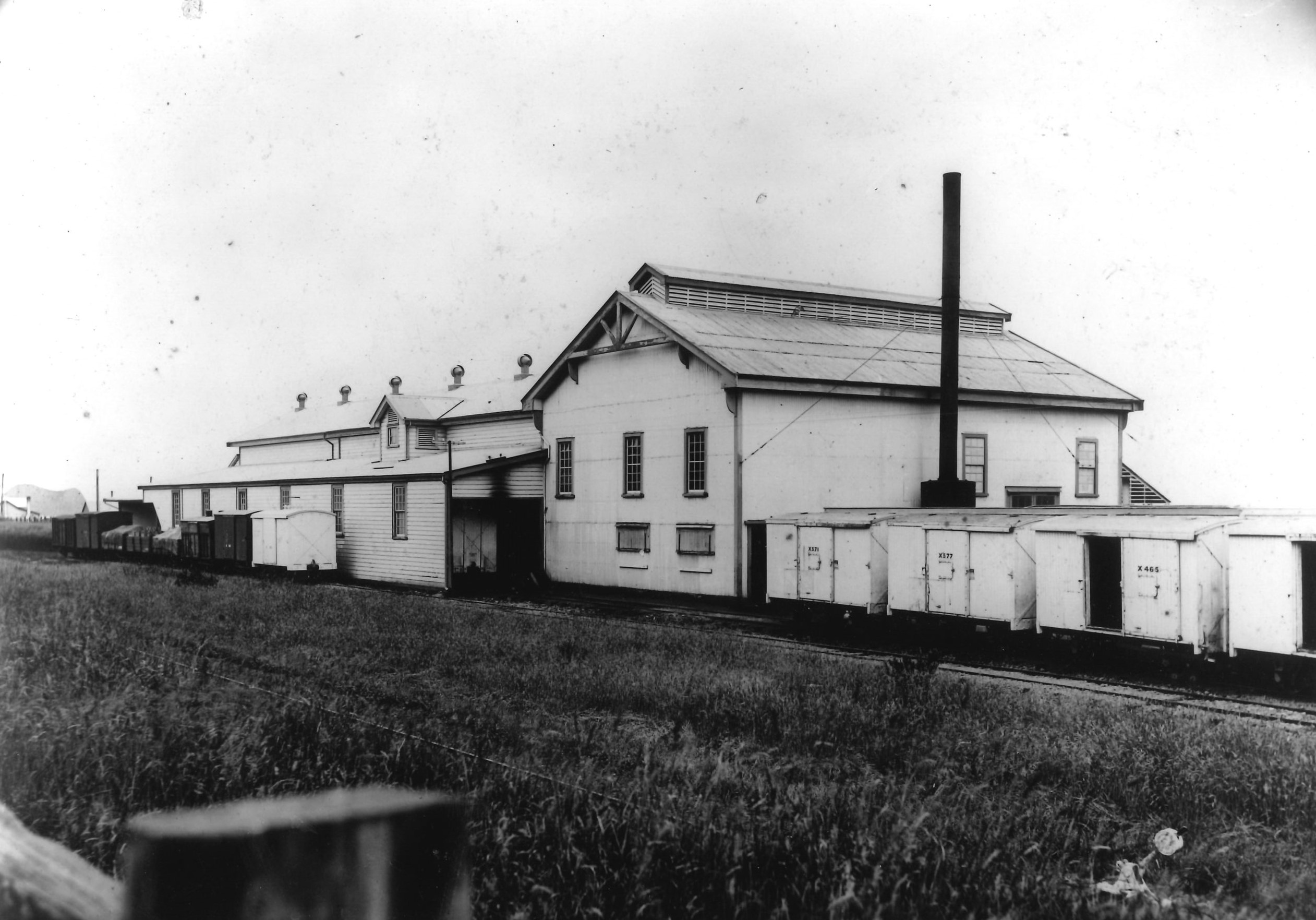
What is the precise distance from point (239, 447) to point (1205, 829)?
61002 millimetres

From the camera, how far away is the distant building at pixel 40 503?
99625mm

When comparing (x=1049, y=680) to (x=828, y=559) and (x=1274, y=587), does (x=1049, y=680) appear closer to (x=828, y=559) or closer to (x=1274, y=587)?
(x=1274, y=587)

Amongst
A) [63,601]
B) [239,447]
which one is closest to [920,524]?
[63,601]

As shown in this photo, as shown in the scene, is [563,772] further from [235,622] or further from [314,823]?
[235,622]

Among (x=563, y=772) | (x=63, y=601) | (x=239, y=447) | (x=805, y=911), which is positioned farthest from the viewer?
(x=239, y=447)

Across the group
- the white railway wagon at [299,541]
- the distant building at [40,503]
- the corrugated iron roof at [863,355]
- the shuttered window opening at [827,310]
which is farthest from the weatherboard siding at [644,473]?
the distant building at [40,503]

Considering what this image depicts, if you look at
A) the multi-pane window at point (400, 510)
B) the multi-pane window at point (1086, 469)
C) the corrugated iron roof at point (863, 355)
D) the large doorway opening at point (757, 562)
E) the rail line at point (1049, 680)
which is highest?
the corrugated iron roof at point (863, 355)

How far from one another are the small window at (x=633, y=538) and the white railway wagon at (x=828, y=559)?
18.2 ft

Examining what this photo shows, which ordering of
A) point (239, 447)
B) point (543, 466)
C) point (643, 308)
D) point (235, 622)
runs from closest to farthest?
point (235, 622) < point (643, 308) < point (543, 466) < point (239, 447)

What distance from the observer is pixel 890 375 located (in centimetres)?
2866

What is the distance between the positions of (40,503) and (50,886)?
121 metres

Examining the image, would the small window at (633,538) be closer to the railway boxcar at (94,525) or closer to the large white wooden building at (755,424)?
the large white wooden building at (755,424)

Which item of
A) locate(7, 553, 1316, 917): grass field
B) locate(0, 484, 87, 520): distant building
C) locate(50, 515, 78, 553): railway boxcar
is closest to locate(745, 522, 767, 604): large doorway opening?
locate(7, 553, 1316, 917): grass field

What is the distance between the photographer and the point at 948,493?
26.7 meters
